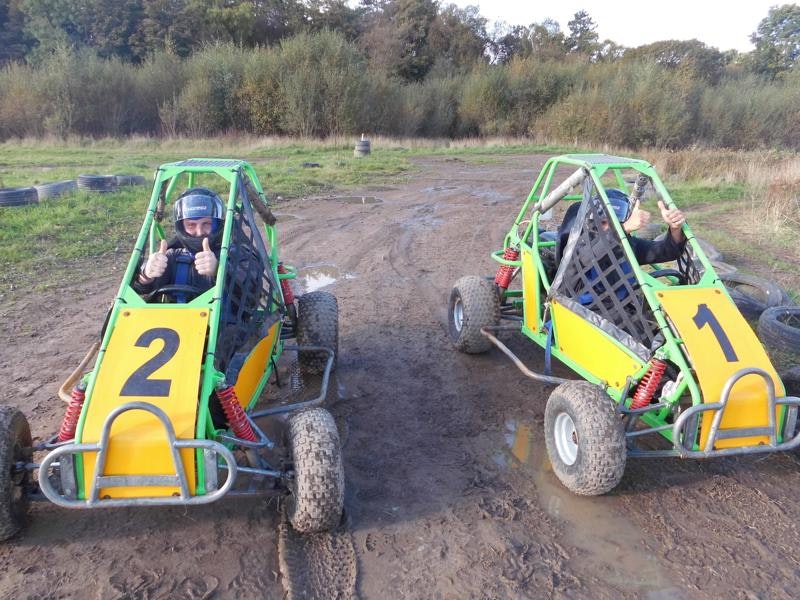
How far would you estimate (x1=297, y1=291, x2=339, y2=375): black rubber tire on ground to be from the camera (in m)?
4.82

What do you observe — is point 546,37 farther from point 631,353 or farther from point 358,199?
point 631,353

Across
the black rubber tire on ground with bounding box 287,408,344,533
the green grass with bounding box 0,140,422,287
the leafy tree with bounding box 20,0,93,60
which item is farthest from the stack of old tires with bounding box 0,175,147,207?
the leafy tree with bounding box 20,0,93,60

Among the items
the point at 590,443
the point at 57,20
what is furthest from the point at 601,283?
the point at 57,20

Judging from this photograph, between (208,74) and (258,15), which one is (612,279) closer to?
(208,74)

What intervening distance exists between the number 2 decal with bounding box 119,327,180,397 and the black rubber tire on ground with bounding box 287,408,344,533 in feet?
2.35

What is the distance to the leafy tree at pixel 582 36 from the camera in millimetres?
48406

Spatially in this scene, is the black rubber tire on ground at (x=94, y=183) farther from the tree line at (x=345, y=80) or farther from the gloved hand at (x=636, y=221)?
the tree line at (x=345, y=80)

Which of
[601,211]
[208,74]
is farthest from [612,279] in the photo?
[208,74]

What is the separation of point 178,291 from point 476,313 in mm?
2543

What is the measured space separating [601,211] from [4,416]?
389 centimetres

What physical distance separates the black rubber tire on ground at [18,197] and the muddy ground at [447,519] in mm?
5458

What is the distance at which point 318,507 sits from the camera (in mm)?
2988

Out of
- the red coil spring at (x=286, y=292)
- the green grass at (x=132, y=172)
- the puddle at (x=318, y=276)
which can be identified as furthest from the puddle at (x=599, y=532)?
the green grass at (x=132, y=172)

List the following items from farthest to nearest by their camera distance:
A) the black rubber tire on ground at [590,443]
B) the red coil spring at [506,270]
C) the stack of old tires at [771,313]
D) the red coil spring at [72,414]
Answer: the red coil spring at [506,270]
the stack of old tires at [771,313]
the black rubber tire on ground at [590,443]
the red coil spring at [72,414]
